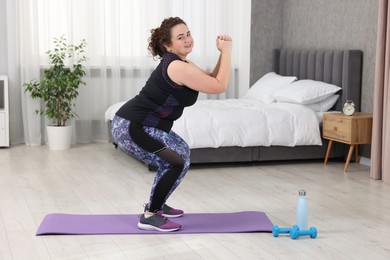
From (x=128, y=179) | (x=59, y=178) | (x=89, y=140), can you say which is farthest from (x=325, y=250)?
(x=89, y=140)

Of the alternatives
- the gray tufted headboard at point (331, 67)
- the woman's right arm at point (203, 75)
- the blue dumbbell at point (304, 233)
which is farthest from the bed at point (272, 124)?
the blue dumbbell at point (304, 233)

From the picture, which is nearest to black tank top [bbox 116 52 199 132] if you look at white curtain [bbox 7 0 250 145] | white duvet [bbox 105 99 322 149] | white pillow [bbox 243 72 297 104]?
white duvet [bbox 105 99 322 149]

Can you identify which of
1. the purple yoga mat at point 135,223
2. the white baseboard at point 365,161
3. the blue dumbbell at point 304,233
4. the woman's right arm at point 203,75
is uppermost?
the woman's right arm at point 203,75

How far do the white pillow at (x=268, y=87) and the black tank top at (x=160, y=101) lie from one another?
2.95 meters

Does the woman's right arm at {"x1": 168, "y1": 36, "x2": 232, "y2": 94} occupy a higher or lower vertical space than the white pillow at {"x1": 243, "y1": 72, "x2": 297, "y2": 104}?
higher

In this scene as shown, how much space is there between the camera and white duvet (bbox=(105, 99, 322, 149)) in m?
5.59

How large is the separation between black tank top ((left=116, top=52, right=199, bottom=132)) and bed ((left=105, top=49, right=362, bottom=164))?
1.80m

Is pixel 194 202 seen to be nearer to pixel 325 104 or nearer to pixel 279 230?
pixel 279 230

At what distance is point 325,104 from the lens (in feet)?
20.4

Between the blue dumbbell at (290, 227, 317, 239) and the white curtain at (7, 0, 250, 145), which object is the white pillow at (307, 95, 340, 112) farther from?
the blue dumbbell at (290, 227, 317, 239)

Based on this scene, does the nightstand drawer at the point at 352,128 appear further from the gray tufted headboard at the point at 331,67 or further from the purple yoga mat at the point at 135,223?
the purple yoga mat at the point at 135,223

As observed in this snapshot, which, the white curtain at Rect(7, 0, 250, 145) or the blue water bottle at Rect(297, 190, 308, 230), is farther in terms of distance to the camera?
the white curtain at Rect(7, 0, 250, 145)

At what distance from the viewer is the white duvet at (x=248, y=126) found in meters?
5.59

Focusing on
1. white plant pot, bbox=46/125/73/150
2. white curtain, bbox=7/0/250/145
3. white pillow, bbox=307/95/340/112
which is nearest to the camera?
white pillow, bbox=307/95/340/112
